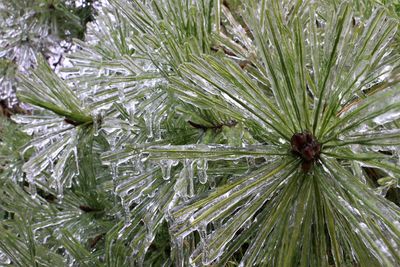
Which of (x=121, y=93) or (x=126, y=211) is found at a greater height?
(x=121, y=93)

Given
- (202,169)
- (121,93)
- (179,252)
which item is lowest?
(179,252)

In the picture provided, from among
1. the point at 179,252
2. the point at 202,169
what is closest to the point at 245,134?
the point at 202,169

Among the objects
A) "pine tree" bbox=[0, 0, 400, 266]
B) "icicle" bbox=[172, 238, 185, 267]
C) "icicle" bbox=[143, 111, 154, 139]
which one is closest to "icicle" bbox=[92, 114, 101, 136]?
"pine tree" bbox=[0, 0, 400, 266]

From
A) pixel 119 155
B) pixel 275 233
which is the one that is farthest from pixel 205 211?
pixel 119 155

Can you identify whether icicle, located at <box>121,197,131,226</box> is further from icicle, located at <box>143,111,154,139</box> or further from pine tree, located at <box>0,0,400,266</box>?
icicle, located at <box>143,111,154,139</box>

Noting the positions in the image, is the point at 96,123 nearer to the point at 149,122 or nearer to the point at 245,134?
the point at 149,122

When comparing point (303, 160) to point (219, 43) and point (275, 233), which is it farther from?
point (219, 43)

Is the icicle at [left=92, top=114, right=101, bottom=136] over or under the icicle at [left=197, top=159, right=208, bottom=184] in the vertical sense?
over

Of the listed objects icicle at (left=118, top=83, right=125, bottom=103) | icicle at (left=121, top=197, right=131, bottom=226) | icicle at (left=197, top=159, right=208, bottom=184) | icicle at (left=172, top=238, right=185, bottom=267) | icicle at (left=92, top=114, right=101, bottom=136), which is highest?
icicle at (left=118, top=83, right=125, bottom=103)
